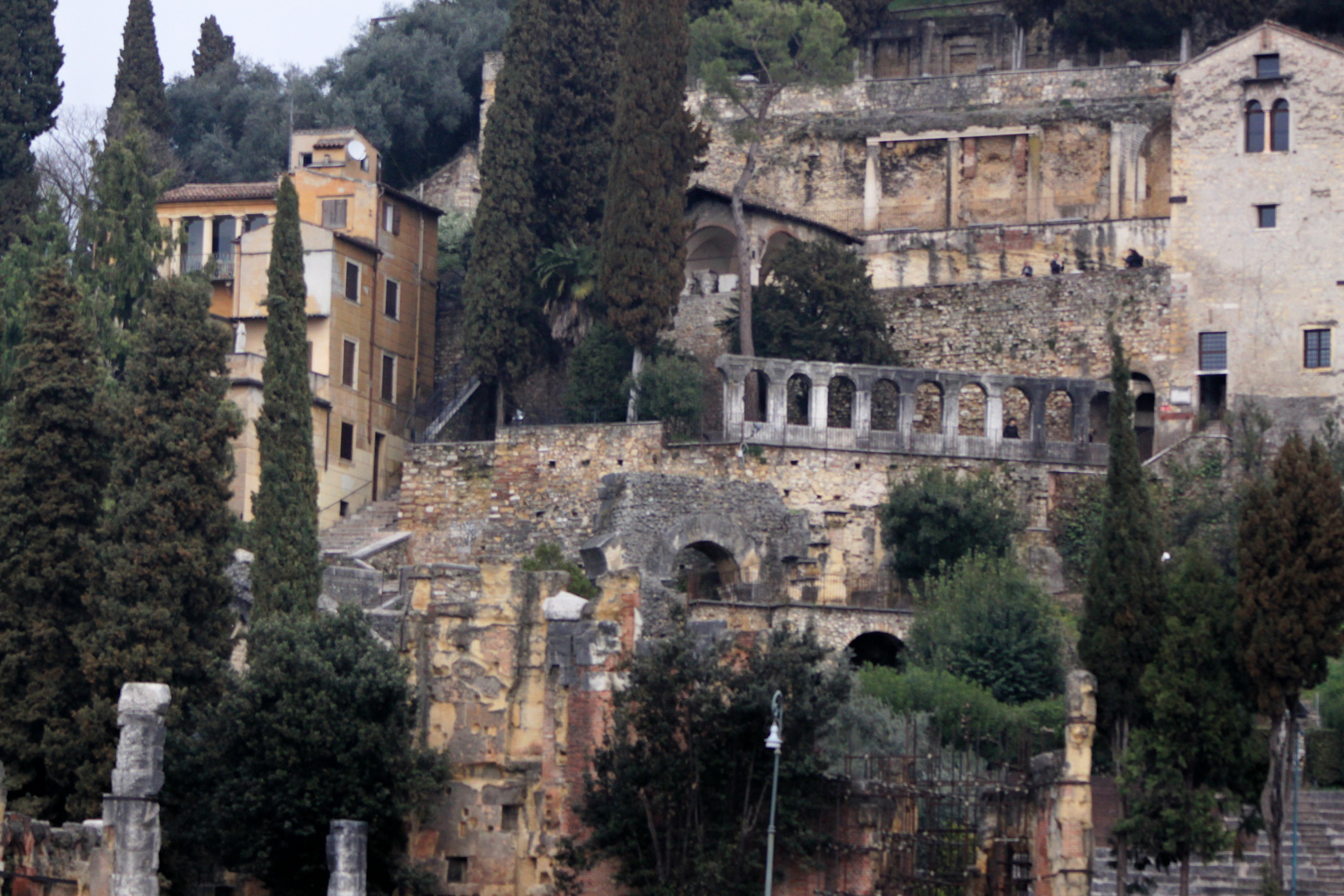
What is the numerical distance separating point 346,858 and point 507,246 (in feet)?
75.6

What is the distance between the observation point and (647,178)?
5175 cm

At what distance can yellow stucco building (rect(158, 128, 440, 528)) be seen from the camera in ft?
179

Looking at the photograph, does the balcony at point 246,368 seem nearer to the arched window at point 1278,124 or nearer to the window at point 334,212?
the window at point 334,212

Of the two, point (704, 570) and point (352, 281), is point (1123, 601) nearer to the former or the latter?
point (704, 570)

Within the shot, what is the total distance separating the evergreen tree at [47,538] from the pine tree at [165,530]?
50cm

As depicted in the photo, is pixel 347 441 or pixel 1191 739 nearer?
pixel 1191 739

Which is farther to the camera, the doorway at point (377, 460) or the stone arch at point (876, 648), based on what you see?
the doorway at point (377, 460)

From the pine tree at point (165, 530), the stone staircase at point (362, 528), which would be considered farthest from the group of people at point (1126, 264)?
the pine tree at point (165, 530)

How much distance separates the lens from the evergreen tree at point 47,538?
35.7m

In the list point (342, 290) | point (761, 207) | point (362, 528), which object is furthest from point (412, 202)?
point (362, 528)

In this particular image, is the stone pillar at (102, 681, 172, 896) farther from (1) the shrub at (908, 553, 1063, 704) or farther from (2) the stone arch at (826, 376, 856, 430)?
(2) the stone arch at (826, 376, 856, 430)

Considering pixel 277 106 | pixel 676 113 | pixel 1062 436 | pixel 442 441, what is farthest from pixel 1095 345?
pixel 277 106

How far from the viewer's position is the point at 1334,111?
53781 millimetres

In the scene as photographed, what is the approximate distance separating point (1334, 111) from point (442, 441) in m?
20.0
